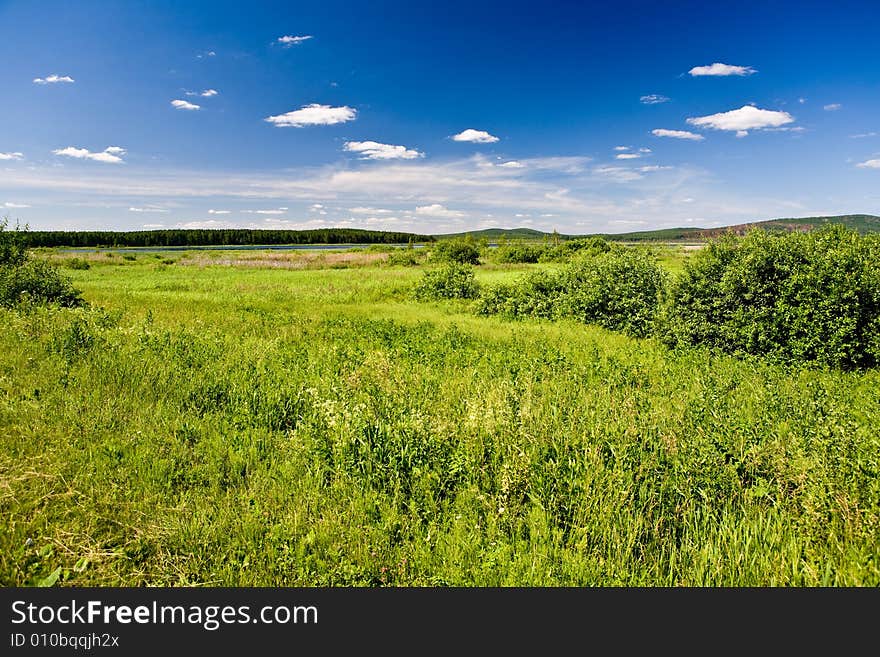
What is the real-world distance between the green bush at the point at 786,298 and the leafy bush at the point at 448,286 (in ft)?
43.5

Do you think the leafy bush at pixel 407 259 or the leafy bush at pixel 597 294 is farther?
the leafy bush at pixel 407 259

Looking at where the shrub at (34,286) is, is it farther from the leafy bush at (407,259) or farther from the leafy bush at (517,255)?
the leafy bush at (517,255)

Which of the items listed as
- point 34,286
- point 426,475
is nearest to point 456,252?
point 34,286

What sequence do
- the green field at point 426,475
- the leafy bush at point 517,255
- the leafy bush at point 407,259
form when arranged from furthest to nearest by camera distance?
the leafy bush at point 517,255 → the leafy bush at point 407,259 → the green field at point 426,475

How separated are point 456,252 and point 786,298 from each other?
49.8m

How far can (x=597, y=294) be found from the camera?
689 inches

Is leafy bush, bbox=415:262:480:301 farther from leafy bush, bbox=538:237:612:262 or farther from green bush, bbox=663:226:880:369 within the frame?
leafy bush, bbox=538:237:612:262

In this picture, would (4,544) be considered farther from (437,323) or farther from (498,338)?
(437,323)

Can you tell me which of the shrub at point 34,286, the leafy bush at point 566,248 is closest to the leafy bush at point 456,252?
the leafy bush at point 566,248

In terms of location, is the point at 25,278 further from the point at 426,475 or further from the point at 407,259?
the point at 407,259

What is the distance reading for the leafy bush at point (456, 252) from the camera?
194 ft

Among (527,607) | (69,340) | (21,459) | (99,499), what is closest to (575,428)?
(527,607)

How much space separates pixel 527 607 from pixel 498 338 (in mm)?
11107

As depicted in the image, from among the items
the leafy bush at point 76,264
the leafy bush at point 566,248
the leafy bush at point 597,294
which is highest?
the leafy bush at point 566,248
